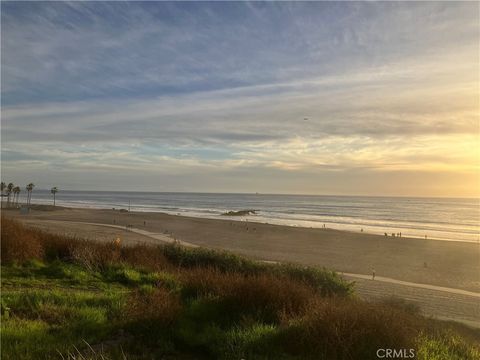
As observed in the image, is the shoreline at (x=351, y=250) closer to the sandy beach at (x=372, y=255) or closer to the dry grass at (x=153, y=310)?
the sandy beach at (x=372, y=255)

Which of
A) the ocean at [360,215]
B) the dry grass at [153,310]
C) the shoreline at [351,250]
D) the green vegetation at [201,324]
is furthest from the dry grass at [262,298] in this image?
the ocean at [360,215]

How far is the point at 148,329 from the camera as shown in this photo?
6527 mm

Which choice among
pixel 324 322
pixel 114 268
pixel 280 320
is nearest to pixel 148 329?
pixel 280 320

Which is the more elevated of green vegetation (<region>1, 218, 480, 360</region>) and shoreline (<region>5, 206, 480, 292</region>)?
green vegetation (<region>1, 218, 480, 360</region>)

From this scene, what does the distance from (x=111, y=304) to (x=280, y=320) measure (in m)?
3.09

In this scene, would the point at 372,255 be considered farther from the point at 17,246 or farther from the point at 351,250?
the point at 17,246

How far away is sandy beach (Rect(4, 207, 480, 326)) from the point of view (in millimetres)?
16395

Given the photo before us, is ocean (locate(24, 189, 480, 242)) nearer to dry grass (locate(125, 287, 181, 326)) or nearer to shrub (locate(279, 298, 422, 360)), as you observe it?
shrub (locate(279, 298, 422, 360))

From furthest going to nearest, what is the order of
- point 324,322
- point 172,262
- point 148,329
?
point 172,262, point 148,329, point 324,322

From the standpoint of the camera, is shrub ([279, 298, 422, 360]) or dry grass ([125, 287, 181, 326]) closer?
shrub ([279, 298, 422, 360])

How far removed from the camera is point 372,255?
2869 centimetres

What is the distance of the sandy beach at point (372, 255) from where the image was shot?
16.4 metres

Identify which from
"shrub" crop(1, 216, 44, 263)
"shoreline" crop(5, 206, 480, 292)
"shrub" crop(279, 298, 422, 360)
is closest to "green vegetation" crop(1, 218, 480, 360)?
"shrub" crop(279, 298, 422, 360)

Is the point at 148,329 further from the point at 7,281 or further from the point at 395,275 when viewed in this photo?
the point at 395,275
